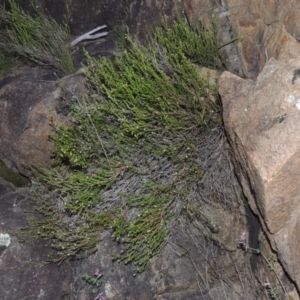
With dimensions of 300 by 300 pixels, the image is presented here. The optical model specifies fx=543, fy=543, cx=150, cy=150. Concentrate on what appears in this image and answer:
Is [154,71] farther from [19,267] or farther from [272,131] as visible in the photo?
[19,267]

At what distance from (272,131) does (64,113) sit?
6.19 ft

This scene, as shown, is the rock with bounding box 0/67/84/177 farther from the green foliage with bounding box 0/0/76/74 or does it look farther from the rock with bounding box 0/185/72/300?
the rock with bounding box 0/185/72/300

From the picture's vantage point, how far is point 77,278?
12.3 ft

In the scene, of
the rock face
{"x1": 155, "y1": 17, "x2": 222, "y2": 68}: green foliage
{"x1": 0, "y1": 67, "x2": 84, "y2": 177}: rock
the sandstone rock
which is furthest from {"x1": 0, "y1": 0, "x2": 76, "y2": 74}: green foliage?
the rock face

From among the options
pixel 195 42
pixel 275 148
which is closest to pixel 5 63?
pixel 195 42

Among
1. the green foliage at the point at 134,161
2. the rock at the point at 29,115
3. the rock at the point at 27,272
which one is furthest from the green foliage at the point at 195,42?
the rock at the point at 27,272

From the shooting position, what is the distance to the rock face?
113 inches

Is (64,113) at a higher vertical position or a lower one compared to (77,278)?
higher

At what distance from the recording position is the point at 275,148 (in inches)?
113

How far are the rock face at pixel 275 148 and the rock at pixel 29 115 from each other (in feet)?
5.04

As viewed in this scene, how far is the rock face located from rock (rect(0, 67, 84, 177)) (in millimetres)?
1536

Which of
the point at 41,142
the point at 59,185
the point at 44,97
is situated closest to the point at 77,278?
the point at 59,185

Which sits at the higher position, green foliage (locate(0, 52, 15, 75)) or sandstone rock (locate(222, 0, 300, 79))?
green foliage (locate(0, 52, 15, 75))

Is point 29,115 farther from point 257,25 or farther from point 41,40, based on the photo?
point 257,25
